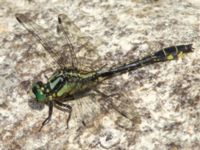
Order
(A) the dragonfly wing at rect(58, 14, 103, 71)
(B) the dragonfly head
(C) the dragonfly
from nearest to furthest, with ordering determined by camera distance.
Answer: (B) the dragonfly head < (C) the dragonfly < (A) the dragonfly wing at rect(58, 14, 103, 71)

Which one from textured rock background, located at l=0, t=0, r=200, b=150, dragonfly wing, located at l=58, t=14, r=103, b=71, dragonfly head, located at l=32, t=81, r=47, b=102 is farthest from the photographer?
dragonfly wing, located at l=58, t=14, r=103, b=71

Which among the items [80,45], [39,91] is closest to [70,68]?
[80,45]

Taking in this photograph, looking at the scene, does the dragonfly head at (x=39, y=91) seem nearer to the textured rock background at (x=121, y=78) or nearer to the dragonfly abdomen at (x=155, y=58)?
the textured rock background at (x=121, y=78)

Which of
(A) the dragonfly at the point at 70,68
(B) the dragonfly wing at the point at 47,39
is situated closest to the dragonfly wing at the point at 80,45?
(A) the dragonfly at the point at 70,68

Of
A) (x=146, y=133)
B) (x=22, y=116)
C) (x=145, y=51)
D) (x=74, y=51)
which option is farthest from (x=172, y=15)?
(x=22, y=116)

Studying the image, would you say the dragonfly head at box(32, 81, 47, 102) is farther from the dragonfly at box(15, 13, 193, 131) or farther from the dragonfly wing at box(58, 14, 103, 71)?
the dragonfly wing at box(58, 14, 103, 71)

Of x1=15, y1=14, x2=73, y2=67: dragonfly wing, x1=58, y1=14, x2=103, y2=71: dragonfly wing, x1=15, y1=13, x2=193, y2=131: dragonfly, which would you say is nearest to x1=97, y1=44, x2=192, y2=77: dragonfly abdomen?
x1=15, y1=13, x2=193, y2=131: dragonfly

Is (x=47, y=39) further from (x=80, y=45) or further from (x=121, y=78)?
(x=121, y=78)
